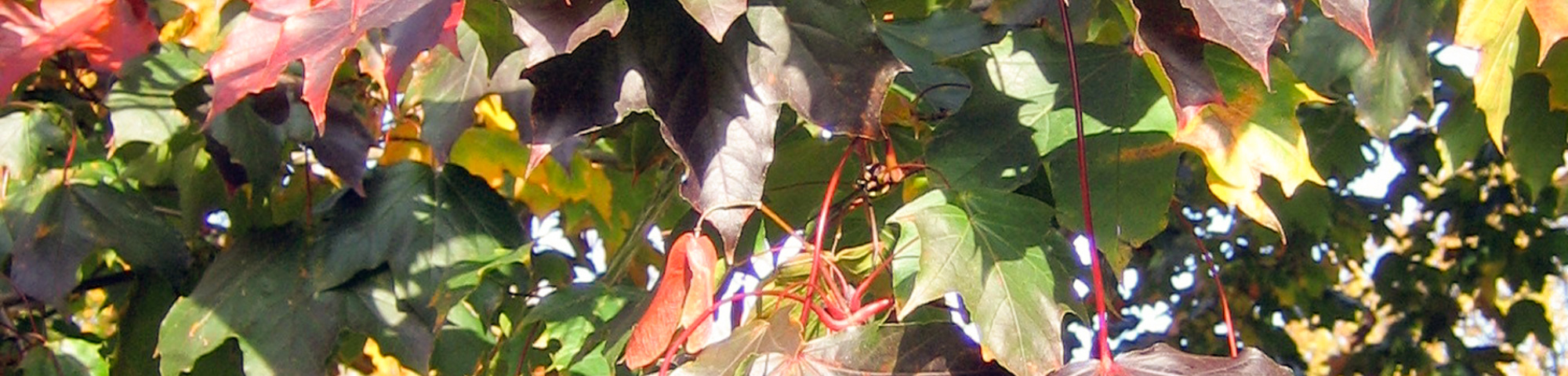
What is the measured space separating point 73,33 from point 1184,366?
84cm

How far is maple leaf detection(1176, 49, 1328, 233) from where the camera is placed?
2.51ft

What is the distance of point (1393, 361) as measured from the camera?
2.82m

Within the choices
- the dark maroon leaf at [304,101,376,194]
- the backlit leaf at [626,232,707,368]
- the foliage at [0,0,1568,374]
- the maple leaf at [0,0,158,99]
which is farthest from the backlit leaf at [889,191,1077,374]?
the maple leaf at [0,0,158,99]

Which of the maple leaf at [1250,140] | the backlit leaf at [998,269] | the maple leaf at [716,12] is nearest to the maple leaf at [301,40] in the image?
the maple leaf at [716,12]

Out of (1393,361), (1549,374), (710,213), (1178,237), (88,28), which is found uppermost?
(710,213)

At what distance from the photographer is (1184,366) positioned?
2.19 feet

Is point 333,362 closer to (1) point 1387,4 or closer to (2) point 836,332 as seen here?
(2) point 836,332

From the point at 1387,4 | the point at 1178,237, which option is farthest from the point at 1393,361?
the point at 1387,4

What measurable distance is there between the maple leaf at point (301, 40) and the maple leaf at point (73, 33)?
34 centimetres

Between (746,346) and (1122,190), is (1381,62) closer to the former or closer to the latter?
(1122,190)

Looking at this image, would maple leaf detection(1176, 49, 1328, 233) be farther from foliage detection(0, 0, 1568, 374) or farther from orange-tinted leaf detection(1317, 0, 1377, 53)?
orange-tinted leaf detection(1317, 0, 1377, 53)

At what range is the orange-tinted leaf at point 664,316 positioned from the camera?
648 mm

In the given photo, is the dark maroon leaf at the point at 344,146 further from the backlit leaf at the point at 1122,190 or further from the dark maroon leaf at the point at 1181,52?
the dark maroon leaf at the point at 1181,52

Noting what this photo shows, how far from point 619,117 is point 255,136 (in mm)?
483
